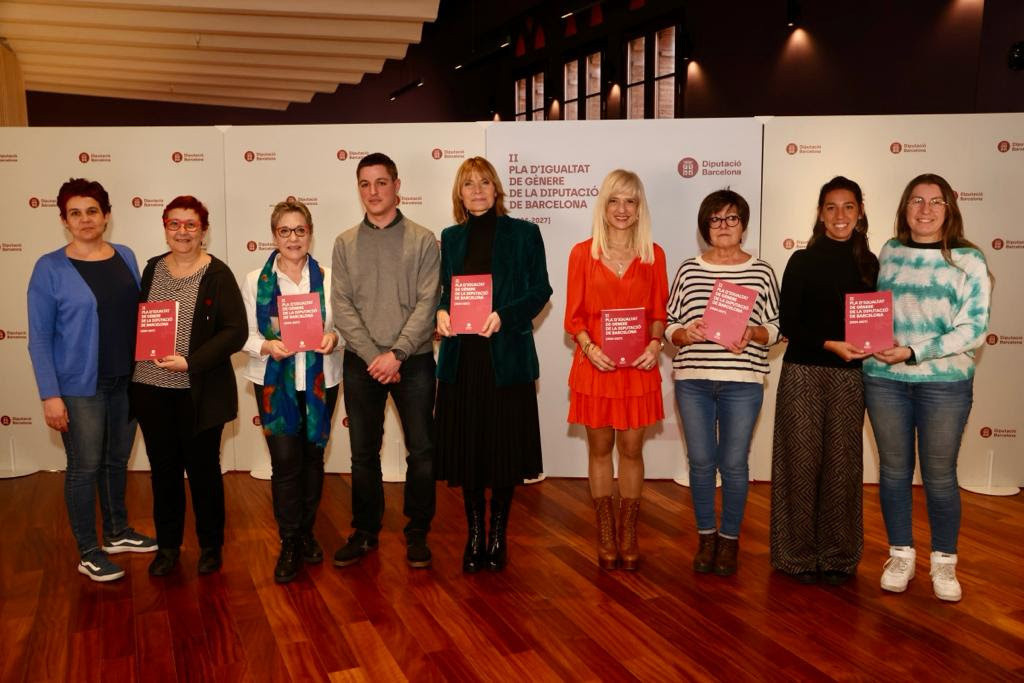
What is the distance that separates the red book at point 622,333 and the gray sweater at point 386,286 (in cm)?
72

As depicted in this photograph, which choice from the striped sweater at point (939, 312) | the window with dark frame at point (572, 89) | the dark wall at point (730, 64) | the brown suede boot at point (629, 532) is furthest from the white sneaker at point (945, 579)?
the window with dark frame at point (572, 89)

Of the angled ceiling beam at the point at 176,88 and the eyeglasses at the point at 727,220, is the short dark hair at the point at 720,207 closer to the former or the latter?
the eyeglasses at the point at 727,220

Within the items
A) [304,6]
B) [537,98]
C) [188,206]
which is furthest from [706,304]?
[537,98]

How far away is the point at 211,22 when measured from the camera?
7789 mm

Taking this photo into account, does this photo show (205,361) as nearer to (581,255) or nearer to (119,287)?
(119,287)

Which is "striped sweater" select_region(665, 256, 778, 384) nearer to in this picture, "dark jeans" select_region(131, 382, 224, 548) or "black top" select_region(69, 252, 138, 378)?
"dark jeans" select_region(131, 382, 224, 548)

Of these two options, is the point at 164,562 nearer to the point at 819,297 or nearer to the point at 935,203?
the point at 819,297

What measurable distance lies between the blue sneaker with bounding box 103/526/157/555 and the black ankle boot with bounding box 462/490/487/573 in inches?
59.0

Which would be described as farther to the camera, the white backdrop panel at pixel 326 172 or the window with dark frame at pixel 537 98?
the window with dark frame at pixel 537 98

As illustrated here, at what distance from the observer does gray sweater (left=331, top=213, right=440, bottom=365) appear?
3094mm

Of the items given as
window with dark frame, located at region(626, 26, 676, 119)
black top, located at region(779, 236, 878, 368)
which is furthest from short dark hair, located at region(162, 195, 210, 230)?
window with dark frame, located at region(626, 26, 676, 119)

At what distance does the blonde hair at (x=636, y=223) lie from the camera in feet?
9.83

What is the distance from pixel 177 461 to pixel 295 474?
487 millimetres

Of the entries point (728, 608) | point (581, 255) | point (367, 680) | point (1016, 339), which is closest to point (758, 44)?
point (1016, 339)
